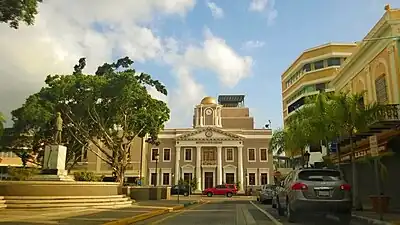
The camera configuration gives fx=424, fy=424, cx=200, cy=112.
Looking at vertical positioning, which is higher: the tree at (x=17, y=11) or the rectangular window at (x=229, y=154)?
the rectangular window at (x=229, y=154)

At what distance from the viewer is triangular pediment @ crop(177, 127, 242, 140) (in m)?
70.8

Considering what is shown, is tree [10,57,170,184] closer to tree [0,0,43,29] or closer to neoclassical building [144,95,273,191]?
tree [0,0,43,29]

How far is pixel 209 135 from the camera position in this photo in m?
71.1

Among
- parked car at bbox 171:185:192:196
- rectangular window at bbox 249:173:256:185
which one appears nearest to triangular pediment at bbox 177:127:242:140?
rectangular window at bbox 249:173:256:185

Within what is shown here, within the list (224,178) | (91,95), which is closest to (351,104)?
(91,95)

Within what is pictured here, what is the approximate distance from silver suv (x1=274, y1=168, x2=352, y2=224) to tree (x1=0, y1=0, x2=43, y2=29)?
9.33 m

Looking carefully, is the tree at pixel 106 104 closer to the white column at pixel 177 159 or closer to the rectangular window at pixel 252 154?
the white column at pixel 177 159

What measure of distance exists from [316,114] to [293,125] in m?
6.56

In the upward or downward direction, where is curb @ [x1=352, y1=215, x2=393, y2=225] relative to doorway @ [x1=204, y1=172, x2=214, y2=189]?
downward

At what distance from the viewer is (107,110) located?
1534 inches

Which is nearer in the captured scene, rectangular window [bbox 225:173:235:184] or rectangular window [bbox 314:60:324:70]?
rectangular window [bbox 314:60:324:70]

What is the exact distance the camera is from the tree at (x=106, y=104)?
121ft

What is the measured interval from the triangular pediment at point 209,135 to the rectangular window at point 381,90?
157ft

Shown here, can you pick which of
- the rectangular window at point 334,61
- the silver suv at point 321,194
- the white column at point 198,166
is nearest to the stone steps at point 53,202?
the silver suv at point 321,194
